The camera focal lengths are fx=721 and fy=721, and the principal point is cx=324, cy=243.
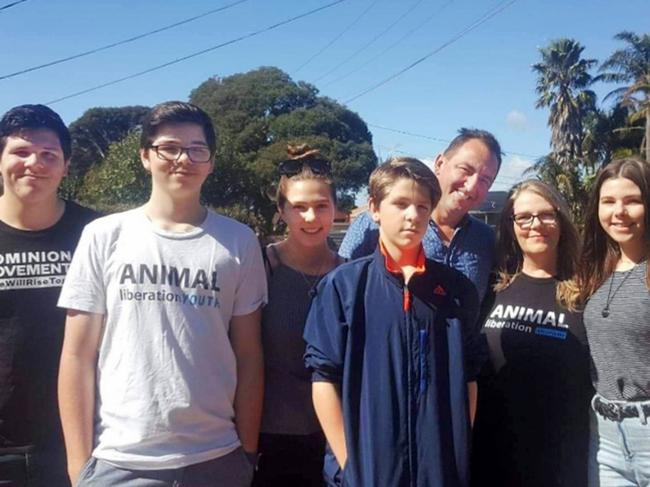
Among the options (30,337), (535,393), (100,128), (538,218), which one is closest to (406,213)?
(538,218)

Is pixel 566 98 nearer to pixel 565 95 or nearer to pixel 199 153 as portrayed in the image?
pixel 565 95

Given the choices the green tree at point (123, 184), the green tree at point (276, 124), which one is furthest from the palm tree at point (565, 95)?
the green tree at point (123, 184)

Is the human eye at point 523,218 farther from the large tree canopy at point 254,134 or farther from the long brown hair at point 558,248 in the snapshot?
the large tree canopy at point 254,134

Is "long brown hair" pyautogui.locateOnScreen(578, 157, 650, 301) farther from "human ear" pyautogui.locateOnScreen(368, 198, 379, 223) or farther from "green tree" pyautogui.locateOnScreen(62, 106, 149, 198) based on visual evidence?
"green tree" pyautogui.locateOnScreen(62, 106, 149, 198)

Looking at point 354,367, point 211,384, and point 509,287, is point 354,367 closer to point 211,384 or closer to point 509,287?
point 211,384

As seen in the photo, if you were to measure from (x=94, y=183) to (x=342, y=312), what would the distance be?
28.1m

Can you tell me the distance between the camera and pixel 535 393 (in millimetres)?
3145

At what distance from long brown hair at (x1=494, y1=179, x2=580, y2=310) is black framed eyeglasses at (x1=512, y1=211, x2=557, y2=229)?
41mm

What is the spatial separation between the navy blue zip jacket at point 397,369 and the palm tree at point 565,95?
40644 mm

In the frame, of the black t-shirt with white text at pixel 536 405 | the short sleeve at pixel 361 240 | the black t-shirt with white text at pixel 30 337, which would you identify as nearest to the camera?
the black t-shirt with white text at pixel 30 337

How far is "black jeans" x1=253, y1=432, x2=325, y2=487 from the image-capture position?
303 cm

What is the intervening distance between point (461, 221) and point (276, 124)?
4415cm

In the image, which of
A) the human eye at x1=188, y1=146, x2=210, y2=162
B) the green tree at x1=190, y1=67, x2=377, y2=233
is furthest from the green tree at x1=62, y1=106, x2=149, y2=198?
the human eye at x1=188, y1=146, x2=210, y2=162

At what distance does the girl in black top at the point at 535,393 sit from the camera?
10.3 feet
